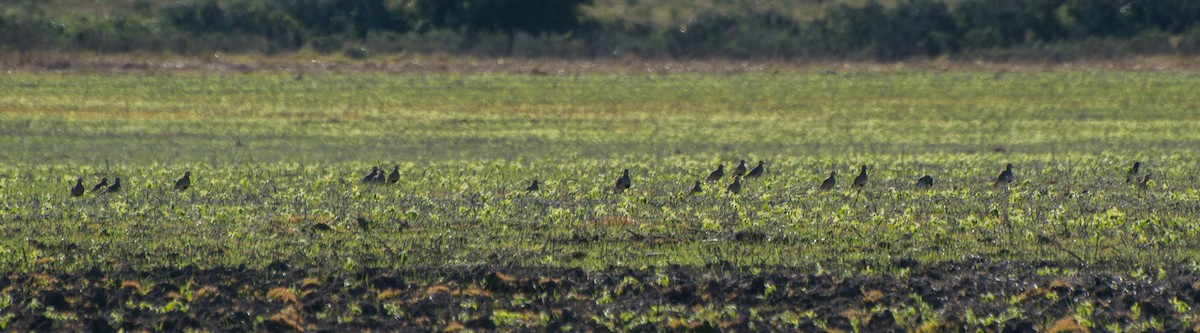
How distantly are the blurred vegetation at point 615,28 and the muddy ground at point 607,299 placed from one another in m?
41.3

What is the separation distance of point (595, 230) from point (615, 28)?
158 feet

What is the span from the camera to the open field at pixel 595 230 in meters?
11.3

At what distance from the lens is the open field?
11.3 meters

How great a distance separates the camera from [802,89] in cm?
4409

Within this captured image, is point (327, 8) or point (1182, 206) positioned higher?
point (1182, 206)

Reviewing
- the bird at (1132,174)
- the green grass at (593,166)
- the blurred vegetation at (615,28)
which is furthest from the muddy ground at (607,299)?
the blurred vegetation at (615,28)

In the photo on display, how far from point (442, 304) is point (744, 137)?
75.6 ft

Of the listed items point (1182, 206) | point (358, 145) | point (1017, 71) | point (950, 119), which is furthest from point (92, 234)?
point (1017, 71)

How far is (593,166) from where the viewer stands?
81.1 ft

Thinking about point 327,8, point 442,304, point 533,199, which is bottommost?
point 327,8

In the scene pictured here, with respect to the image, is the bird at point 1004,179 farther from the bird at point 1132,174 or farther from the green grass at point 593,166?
the bird at point 1132,174

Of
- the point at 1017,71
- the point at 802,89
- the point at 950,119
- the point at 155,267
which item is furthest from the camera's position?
the point at 1017,71

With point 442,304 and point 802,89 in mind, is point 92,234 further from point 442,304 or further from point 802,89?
point 802,89

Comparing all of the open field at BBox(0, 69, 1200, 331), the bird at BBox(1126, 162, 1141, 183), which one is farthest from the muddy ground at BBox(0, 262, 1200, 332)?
the bird at BBox(1126, 162, 1141, 183)
